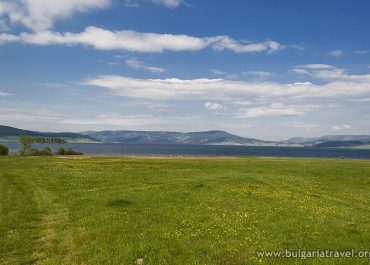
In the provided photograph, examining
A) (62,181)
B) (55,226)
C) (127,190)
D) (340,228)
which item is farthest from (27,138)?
(340,228)

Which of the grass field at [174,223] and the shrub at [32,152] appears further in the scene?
the shrub at [32,152]

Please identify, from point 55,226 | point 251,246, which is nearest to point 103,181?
point 55,226

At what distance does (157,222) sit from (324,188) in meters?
25.6

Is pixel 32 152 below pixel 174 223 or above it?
below

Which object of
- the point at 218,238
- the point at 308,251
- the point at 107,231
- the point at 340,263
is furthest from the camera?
the point at 107,231

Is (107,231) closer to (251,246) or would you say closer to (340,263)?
(251,246)

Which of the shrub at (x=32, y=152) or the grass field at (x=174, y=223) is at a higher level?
the grass field at (x=174, y=223)

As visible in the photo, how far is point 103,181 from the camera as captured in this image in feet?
140

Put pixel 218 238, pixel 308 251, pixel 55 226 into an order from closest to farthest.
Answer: pixel 308 251 → pixel 218 238 → pixel 55 226

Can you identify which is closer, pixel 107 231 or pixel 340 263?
pixel 340 263

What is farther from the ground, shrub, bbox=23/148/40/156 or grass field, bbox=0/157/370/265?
grass field, bbox=0/157/370/265

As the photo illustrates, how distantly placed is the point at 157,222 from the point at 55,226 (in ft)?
19.7

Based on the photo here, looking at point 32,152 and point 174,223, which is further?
point 32,152

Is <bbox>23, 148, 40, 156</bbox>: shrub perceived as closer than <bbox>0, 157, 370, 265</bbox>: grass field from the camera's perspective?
No
